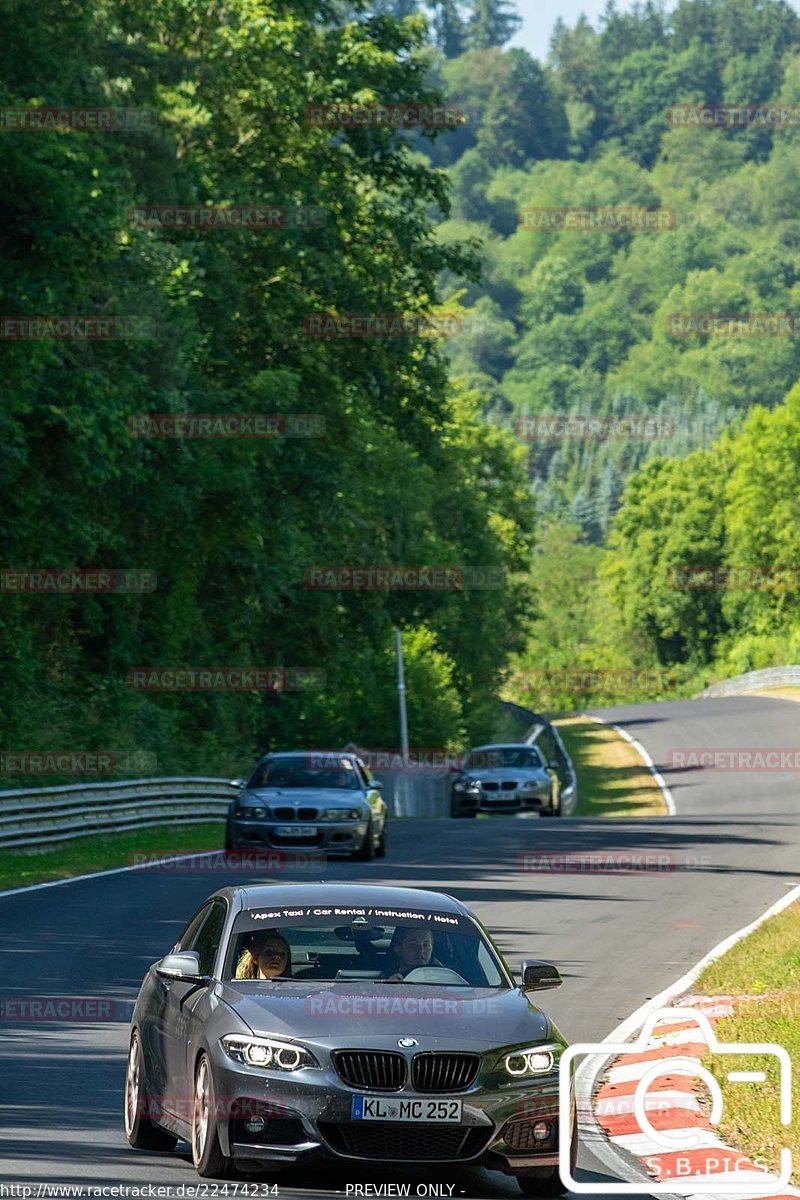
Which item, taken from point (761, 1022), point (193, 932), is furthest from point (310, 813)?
point (193, 932)

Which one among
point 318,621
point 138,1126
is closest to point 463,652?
point 318,621

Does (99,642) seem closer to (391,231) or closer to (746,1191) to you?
(391,231)

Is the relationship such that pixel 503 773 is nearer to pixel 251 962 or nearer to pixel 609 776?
pixel 609 776

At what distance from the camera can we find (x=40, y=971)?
16.2 metres

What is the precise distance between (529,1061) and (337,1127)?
80 cm

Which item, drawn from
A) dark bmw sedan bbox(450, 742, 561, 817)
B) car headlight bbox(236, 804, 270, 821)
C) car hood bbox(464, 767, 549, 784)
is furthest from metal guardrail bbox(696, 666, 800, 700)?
car headlight bbox(236, 804, 270, 821)

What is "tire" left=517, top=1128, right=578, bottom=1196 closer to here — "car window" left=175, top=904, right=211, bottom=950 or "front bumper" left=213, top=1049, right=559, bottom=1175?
"front bumper" left=213, top=1049, right=559, bottom=1175

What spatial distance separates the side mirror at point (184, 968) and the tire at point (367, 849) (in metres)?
18.7

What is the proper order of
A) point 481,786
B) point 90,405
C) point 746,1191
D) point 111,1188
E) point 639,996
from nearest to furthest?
point 111,1188 → point 746,1191 → point 639,996 → point 90,405 → point 481,786

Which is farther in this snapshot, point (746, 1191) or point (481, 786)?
point (481, 786)

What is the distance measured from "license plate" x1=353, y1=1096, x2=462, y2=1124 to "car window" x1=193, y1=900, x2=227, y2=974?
132cm

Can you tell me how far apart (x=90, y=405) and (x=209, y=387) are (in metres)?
8.19

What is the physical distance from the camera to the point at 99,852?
3022 centimetres

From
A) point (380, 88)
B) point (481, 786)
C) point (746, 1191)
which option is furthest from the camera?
point (380, 88)
